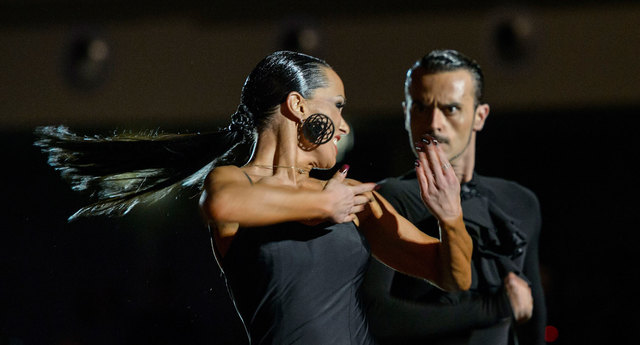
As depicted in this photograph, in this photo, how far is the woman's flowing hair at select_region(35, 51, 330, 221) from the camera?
5.91 feet

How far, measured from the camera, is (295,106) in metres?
1.75

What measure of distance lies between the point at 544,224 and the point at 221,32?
176 cm

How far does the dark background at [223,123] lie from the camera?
2.69 metres

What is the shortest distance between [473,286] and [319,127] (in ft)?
3.12

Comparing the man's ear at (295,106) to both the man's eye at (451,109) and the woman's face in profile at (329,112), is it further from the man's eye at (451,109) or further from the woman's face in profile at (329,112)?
the man's eye at (451,109)

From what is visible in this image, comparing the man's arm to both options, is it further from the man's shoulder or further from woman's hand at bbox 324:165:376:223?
woman's hand at bbox 324:165:376:223

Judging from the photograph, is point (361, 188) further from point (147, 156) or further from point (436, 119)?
point (436, 119)

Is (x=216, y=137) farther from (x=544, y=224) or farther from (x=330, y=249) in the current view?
(x=544, y=224)

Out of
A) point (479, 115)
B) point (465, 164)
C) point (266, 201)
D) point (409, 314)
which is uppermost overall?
point (266, 201)

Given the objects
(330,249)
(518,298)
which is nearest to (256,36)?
(518,298)

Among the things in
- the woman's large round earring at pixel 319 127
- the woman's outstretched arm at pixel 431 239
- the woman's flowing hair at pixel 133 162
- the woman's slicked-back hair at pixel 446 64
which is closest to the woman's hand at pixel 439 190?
the woman's outstretched arm at pixel 431 239

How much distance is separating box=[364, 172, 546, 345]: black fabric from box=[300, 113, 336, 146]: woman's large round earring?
68 centimetres

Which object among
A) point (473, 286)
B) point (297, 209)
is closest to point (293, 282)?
point (297, 209)

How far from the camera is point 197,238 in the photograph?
7.77 feet
